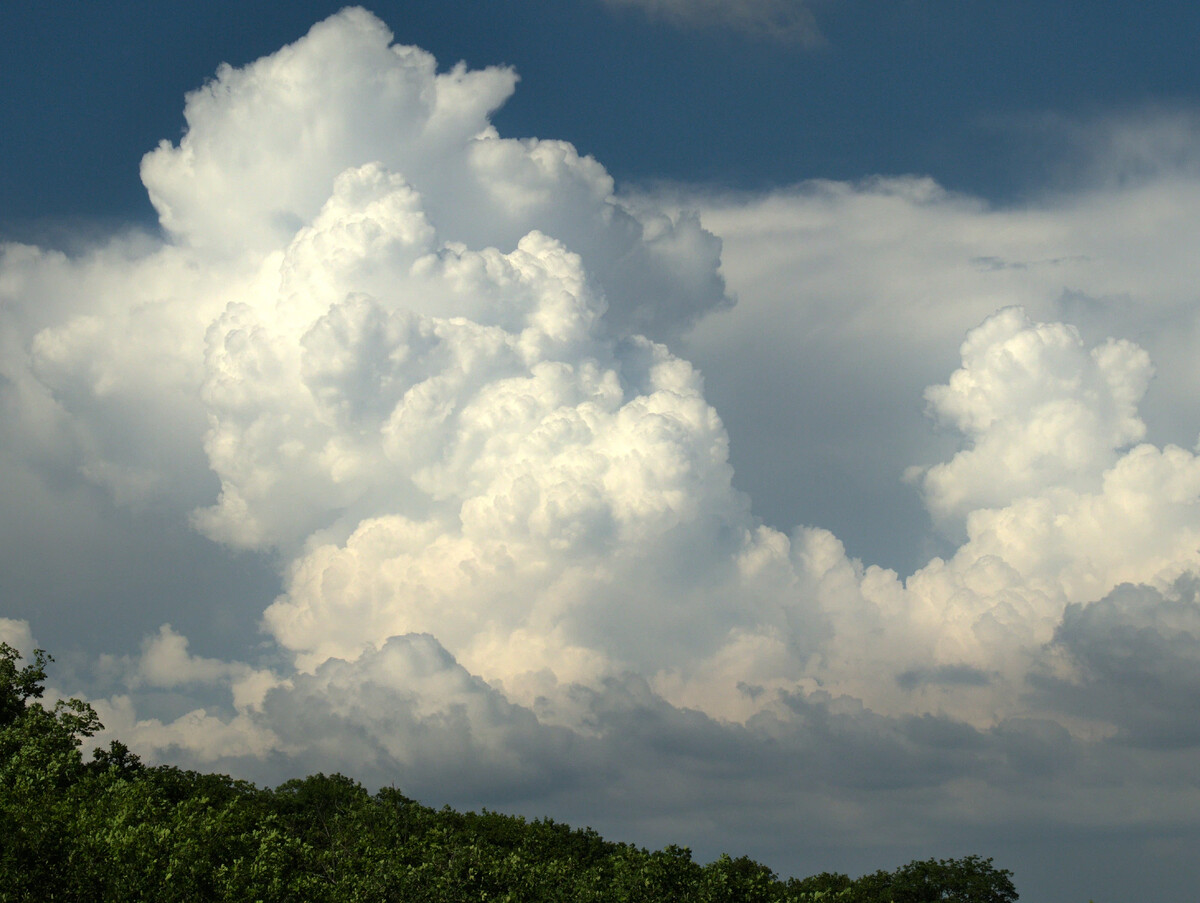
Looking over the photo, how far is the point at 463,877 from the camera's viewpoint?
55250mm

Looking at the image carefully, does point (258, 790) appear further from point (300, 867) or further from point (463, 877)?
point (463, 877)

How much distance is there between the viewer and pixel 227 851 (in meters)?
50.5

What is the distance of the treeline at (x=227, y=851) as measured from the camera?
39.3 metres

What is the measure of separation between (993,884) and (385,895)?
90.6 meters

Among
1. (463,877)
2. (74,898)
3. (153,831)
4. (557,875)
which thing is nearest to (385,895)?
(463,877)

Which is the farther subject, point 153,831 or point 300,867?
point 300,867

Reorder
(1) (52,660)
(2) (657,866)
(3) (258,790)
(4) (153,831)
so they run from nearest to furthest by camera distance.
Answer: (4) (153,831) < (2) (657,866) < (1) (52,660) < (3) (258,790)

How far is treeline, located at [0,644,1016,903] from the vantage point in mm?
39281

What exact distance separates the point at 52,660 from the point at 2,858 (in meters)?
40.5

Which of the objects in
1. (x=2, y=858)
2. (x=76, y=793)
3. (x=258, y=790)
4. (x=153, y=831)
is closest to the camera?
(x=2, y=858)

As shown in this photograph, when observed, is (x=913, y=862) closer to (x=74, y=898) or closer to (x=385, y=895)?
(x=385, y=895)

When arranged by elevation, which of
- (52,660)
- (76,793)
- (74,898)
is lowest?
(74,898)

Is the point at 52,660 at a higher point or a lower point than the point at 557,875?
higher

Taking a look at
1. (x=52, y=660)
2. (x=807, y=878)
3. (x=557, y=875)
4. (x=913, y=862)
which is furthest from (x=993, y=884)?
(x=52, y=660)
